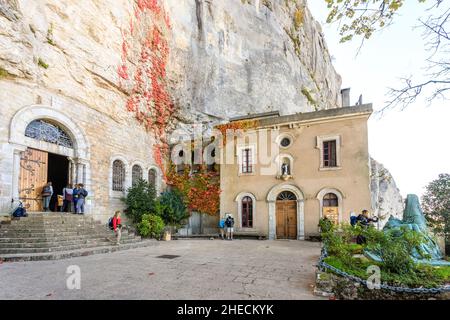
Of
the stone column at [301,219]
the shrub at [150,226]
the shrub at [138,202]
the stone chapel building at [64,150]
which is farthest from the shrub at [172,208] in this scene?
the stone column at [301,219]

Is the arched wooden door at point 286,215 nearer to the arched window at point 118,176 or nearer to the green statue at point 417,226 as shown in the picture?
the green statue at point 417,226

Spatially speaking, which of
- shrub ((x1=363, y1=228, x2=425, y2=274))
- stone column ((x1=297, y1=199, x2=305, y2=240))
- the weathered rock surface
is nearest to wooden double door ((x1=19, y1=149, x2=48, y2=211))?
the weathered rock surface

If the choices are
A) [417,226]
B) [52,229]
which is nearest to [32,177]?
[52,229]

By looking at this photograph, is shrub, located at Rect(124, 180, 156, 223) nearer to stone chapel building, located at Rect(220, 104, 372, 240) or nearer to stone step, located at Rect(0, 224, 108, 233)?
stone step, located at Rect(0, 224, 108, 233)

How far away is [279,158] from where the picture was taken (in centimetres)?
1577

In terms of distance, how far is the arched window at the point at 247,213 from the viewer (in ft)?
52.5

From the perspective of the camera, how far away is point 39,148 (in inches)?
429

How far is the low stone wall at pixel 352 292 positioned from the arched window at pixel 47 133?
459 inches

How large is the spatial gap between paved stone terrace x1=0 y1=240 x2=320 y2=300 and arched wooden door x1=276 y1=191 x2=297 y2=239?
266 inches

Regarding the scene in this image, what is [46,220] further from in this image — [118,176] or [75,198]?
[118,176]

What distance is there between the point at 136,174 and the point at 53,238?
715 centimetres

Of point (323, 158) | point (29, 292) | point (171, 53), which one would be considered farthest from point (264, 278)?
point (171, 53)
